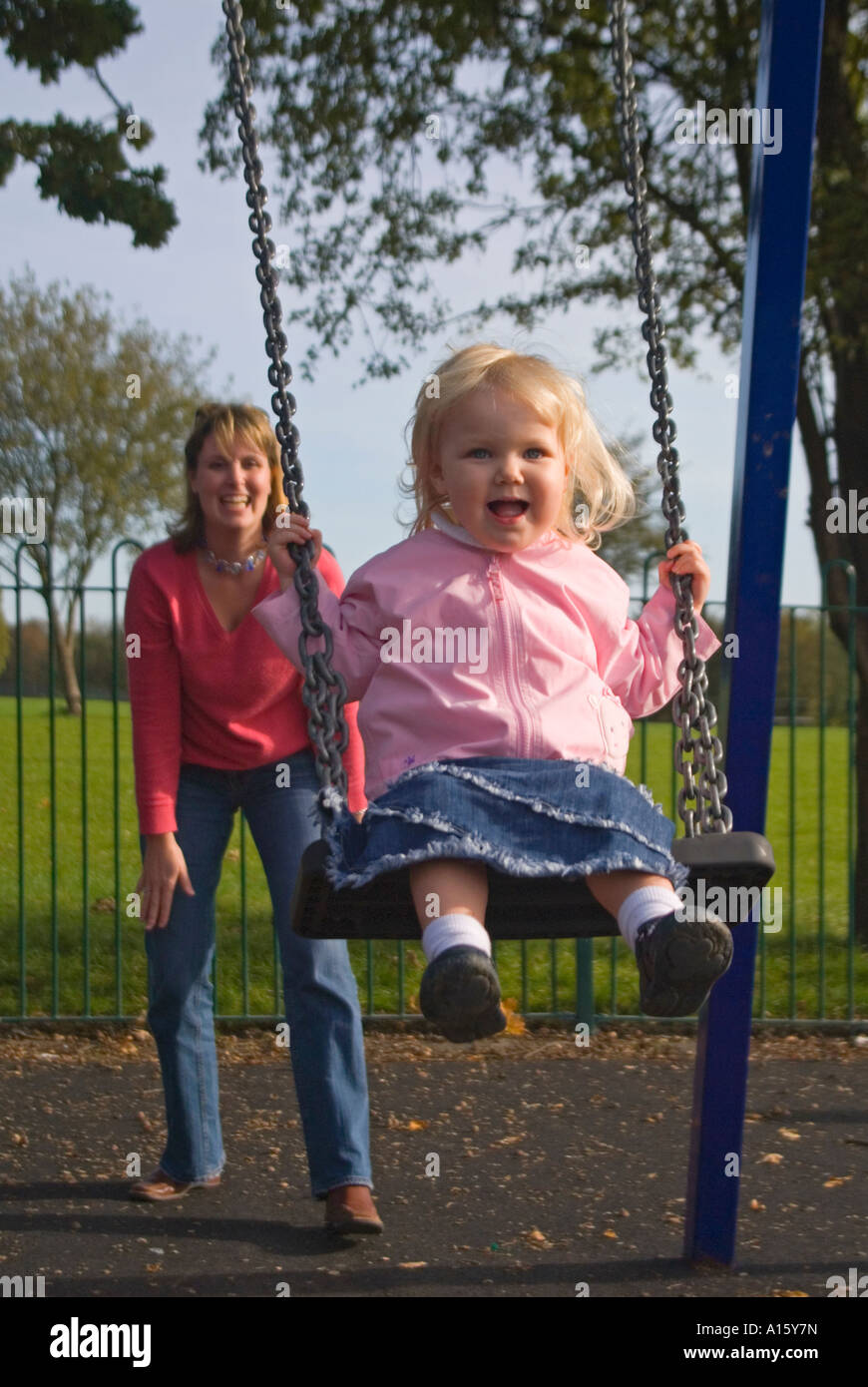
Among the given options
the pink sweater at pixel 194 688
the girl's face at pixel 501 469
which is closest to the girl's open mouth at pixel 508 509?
the girl's face at pixel 501 469

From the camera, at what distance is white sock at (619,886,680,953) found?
244cm

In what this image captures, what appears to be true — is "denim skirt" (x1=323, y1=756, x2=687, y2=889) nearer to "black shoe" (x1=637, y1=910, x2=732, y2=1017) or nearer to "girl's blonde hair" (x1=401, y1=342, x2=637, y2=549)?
"black shoe" (x1=637, y1=910, x2=732, y2=1017)

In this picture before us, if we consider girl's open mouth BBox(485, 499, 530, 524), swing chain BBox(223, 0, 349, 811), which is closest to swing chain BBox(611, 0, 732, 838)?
girl's open mouth BBox(485, 499, 530, 524)

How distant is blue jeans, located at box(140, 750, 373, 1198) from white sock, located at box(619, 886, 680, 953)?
46.3 inches

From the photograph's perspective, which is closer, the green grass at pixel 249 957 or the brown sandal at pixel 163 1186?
the brown sandal at pixel 163 1186

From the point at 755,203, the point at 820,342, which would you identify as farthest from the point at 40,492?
the point at 755,203

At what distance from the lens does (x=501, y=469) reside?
108 inches

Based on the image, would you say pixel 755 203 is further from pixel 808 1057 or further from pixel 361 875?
pixel 808 1057

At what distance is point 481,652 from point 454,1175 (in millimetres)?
2165

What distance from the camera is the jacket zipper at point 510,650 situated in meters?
2.67

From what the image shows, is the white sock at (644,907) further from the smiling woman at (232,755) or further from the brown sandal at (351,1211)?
the brown sandal at (351,1211)

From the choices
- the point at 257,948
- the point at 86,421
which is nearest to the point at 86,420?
the point at 86,421

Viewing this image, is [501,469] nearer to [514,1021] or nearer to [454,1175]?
[454,1175]

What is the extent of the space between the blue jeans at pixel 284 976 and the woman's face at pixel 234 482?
578 mm
